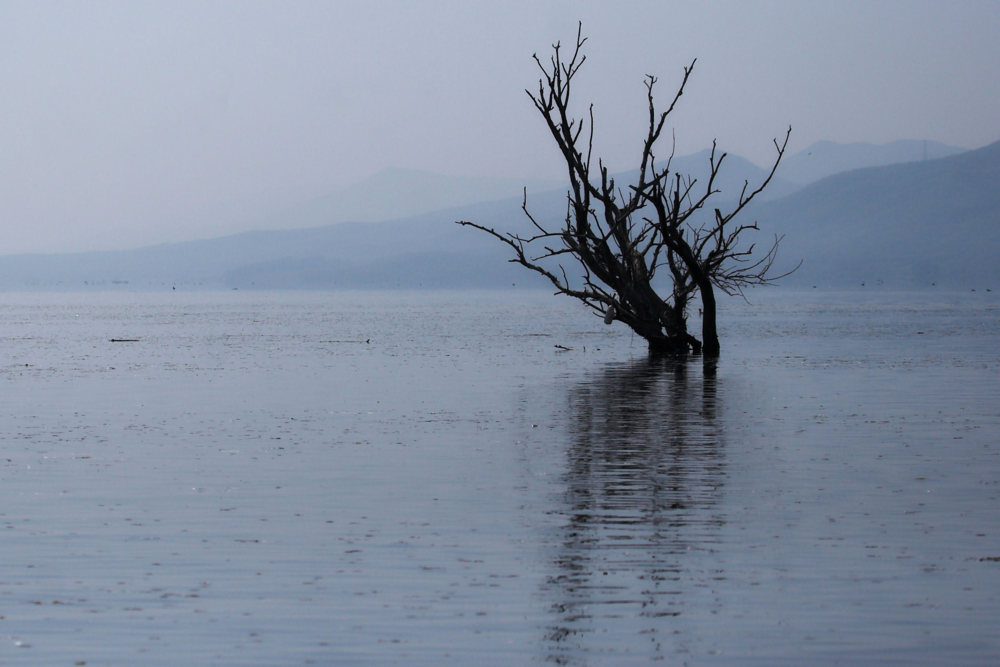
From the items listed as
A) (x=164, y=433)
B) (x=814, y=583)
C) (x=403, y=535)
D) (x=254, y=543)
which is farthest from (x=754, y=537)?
(x=164, y=433)

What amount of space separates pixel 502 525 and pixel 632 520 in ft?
4.21

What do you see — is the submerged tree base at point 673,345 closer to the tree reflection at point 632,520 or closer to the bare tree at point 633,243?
the bare tree at point 633,243

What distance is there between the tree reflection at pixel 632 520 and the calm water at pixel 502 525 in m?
0.04

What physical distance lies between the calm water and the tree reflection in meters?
0.04

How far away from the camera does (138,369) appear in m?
35.5

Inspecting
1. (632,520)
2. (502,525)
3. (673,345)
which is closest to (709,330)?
(673,345)

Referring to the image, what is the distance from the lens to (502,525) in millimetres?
12469

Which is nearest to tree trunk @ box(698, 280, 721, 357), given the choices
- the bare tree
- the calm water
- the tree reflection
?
the bare tree

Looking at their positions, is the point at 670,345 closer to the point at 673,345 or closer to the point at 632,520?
the point at 673,345

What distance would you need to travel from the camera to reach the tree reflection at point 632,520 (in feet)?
29.7

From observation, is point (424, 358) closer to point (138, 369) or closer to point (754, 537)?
point (138, 369)

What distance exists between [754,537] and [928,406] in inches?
525

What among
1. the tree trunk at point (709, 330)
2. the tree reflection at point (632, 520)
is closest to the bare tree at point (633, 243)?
the tree trunk at point (709, 330)

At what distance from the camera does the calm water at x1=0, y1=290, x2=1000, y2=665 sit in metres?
8.76
